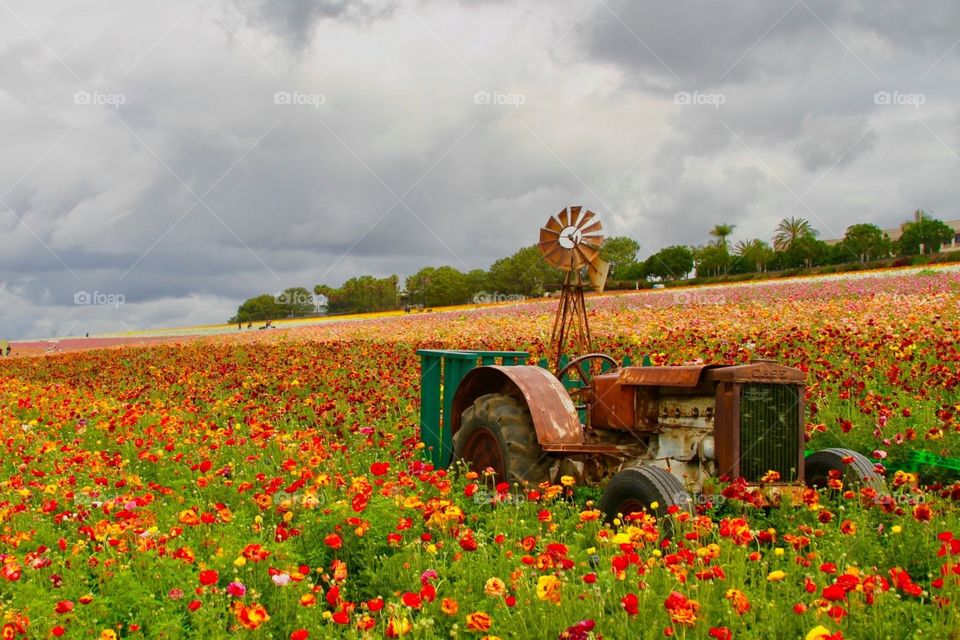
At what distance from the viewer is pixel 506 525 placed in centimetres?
481

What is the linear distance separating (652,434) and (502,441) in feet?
3.53

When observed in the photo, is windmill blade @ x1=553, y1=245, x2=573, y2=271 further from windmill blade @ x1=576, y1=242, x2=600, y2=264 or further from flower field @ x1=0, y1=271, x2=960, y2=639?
flower field @ x1=0, y1=271, x2=960, y2=639

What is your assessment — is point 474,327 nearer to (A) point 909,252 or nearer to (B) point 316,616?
(B) point 316,616

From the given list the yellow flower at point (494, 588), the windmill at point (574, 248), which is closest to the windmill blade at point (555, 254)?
the windmill at point (574, 248)

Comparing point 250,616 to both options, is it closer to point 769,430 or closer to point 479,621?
point 479,621

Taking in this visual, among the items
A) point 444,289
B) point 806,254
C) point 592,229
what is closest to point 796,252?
point 806,254

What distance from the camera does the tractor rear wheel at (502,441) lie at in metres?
5.59

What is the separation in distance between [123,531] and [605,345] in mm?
10252

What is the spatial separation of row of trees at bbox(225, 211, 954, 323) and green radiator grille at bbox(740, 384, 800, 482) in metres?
45.1

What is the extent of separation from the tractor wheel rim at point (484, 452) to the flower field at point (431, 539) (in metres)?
0.30

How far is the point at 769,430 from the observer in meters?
4.93

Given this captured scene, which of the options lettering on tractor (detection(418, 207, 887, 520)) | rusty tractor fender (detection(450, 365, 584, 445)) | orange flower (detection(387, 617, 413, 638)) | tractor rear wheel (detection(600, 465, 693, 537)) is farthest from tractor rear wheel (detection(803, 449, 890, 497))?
orange flower (detection(387, 617, 413, 638))

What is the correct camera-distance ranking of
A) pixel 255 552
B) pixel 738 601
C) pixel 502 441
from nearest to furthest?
1. pixel 738 601
2. pixel 255 552
3. pixel 502 441

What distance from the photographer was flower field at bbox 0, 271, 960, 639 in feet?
10.9
